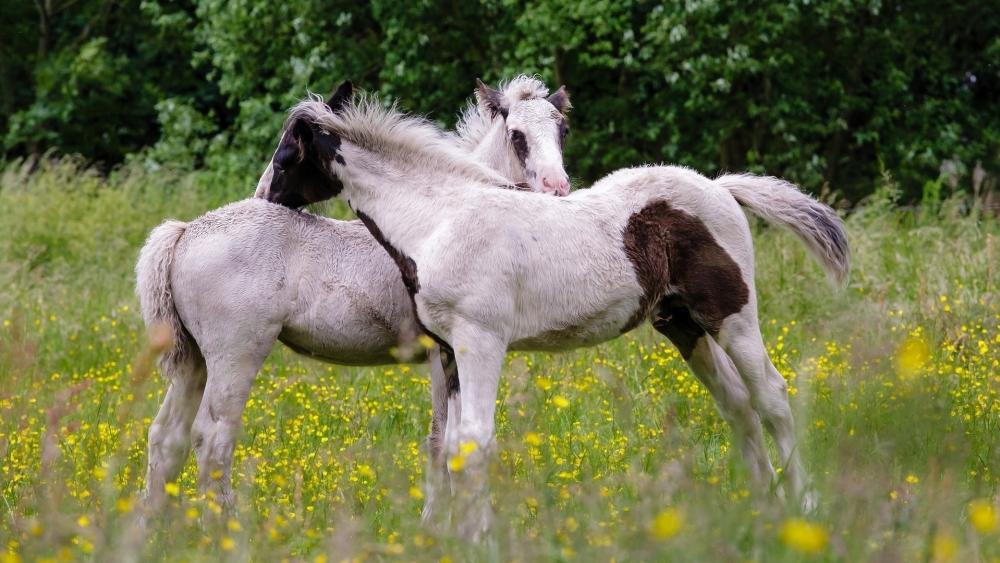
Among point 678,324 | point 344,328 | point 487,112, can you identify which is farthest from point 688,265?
point 487,112

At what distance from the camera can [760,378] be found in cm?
504

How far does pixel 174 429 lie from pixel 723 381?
2.46m

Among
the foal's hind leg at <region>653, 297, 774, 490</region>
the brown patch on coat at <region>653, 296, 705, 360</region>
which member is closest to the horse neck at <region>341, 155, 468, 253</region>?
the brown patch on coat at <region>653, 296, 705, 360</region>

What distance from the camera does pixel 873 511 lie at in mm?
3285

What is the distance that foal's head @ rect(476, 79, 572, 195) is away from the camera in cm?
591

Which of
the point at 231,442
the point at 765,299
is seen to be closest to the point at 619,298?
the point at 231,442

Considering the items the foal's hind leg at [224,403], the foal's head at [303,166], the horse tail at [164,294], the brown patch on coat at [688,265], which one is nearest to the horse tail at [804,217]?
the brown patch on coat at [688,265]

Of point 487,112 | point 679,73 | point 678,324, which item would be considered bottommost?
point 679,73

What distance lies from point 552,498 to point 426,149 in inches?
76.3

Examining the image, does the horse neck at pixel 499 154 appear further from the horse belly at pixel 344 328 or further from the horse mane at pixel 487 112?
the horse belly at pixel 344 328

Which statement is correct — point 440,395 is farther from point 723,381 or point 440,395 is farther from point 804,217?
point 804,217

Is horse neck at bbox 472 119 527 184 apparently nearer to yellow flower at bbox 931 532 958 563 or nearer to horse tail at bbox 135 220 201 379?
Answer: horse tail at bbox 135 220 201 379

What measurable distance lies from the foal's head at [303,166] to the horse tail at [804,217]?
1711 millimetres

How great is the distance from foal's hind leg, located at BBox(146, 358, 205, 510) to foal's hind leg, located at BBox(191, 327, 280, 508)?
194mm
